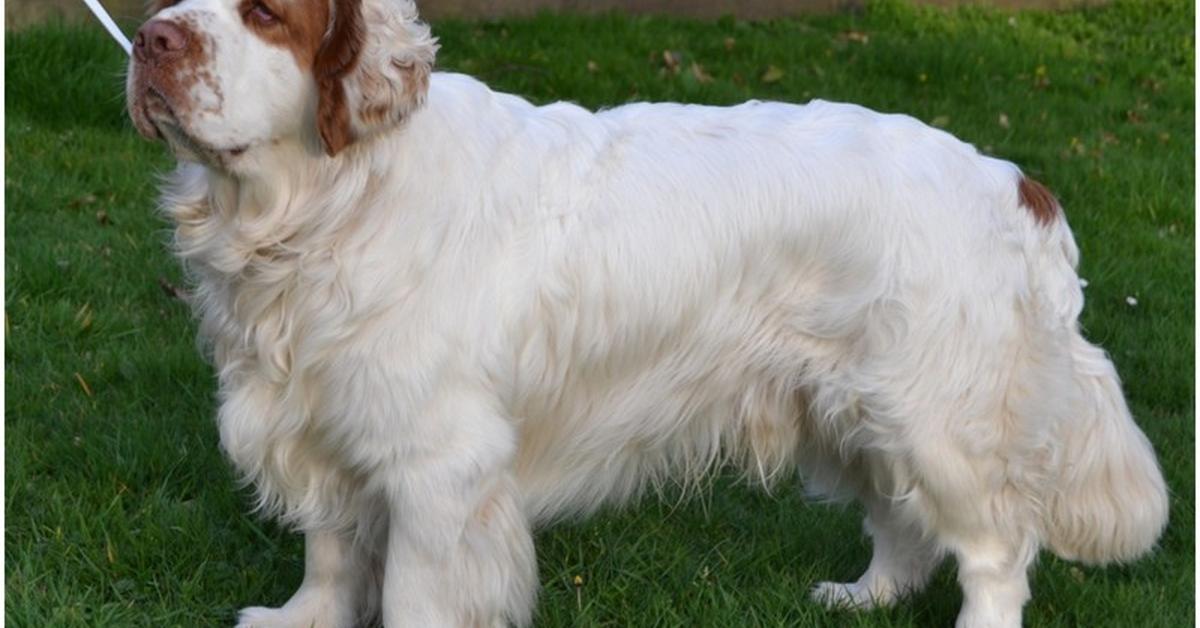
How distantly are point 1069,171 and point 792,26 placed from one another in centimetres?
291

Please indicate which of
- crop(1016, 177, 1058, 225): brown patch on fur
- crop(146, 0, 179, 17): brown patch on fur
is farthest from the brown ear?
crop(1016, 177, 1058, 225): brown patch on fur

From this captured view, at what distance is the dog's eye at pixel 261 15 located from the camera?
9.73 ft

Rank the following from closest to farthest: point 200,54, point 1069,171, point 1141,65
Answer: point 200,54, point 1069,171, point 1141,65

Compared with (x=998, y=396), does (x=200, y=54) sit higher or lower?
higher

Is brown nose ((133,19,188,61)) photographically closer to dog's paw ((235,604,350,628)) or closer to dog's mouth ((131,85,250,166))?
dog's mouth ((131,85,250,166))

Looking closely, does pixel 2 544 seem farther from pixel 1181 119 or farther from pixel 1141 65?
pixel 1141 65

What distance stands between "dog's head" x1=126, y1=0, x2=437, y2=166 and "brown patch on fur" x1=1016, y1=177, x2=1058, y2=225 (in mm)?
1257

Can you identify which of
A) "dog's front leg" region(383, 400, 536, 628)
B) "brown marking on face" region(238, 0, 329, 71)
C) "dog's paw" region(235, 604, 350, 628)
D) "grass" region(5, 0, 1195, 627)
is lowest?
"grass" region(5, 0, 1195, 627)

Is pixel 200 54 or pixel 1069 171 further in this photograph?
pixel 1069 171

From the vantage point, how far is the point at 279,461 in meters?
3.36

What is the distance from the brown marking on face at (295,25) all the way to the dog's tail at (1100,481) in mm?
1665

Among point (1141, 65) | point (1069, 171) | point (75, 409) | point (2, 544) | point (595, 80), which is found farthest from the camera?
point (1141, 65)

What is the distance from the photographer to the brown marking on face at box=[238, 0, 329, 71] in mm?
2965

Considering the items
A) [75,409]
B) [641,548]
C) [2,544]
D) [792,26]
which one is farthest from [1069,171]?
[2,544]
